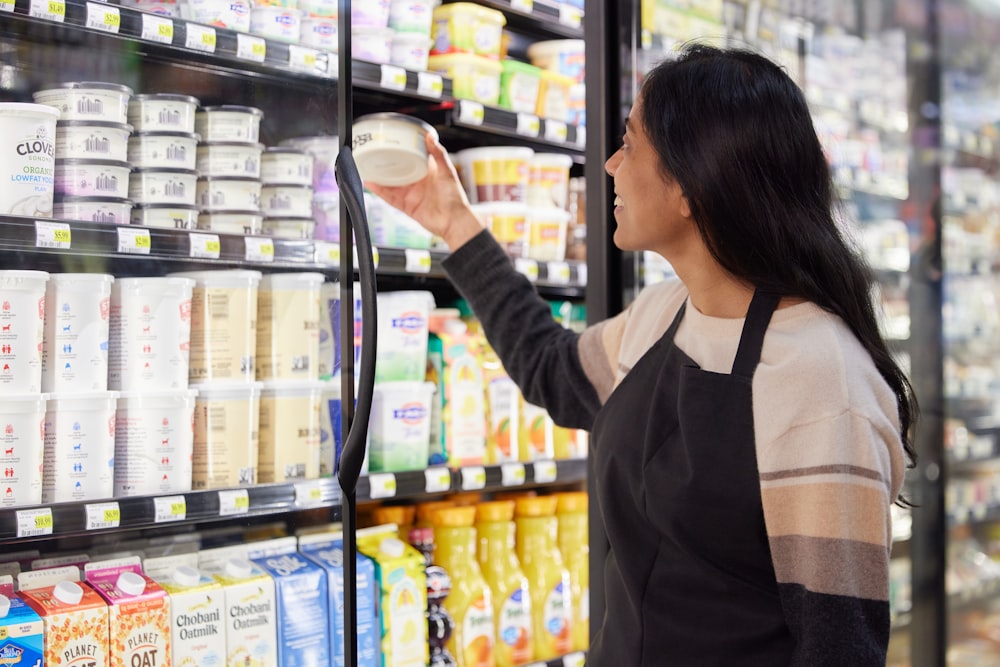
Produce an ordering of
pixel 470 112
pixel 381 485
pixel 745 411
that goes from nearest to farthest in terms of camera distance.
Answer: pixel 745 411 → pixel 381 485 → pixel 470 112

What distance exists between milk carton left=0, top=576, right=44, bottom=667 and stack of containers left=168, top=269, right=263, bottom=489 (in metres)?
0.40

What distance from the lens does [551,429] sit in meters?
2.71

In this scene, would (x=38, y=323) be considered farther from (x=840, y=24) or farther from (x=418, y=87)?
(x=840, y=24)

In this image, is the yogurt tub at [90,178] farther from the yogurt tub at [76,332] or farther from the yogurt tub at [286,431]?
the yogurt tub at [286,431]

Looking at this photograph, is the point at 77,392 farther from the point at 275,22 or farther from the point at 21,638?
the point at 275,22

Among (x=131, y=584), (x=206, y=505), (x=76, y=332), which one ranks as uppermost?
(x=76, y=332)

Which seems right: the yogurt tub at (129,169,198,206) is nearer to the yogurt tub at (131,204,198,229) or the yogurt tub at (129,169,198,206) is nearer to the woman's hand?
the yogurt tub at (131,204,198,229)

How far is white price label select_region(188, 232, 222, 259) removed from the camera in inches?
69.3

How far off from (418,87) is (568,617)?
144cm

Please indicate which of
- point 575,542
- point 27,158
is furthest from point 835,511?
point 575,542

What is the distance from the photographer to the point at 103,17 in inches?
65.4

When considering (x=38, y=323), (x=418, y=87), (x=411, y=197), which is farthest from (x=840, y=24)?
(x=38, y=323)

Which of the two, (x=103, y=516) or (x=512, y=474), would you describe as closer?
(x=103, y=516)

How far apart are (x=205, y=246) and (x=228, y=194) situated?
240 millimetres
